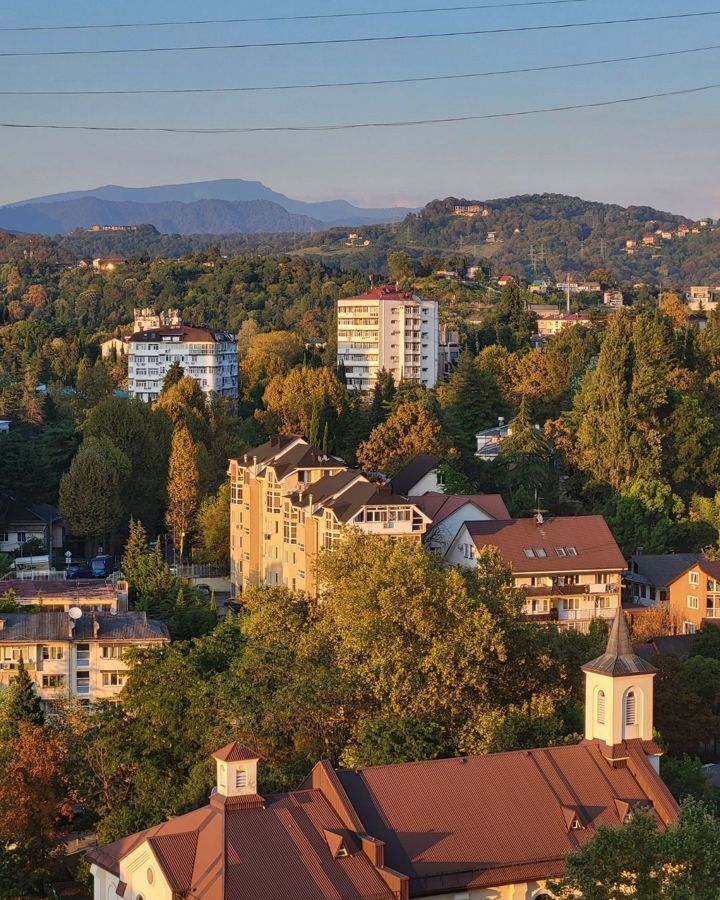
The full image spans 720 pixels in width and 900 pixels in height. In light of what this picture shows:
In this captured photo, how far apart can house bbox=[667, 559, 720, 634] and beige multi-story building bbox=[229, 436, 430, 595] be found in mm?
9878

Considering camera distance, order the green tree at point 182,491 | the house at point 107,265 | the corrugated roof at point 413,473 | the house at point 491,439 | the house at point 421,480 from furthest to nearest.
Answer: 1. the house at point 107,265
2. the house at point 491,439
3. the green tree at point 182,491
4. the corrugated roof at point 413,473
5. the house at point 421,480

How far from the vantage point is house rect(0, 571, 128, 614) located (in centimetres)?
4591

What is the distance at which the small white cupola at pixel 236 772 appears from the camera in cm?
2492

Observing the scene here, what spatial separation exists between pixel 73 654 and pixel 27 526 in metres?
19.9

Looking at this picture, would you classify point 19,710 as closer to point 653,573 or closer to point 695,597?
point 695,597

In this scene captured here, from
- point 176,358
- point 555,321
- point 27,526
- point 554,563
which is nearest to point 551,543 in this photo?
point 554,563

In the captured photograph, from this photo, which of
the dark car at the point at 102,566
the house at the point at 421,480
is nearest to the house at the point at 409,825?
the house at the point at 421,480

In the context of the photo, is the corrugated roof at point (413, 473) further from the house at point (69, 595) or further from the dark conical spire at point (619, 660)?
the dark conical spire at point (619, 660)

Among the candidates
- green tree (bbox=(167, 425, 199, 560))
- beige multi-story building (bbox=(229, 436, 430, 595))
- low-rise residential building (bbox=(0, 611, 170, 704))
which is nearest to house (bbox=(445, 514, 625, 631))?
beige multi-story building (bbox=(229, 436, 430, 595))

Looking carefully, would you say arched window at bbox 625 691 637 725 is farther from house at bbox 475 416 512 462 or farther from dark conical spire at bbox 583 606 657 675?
house at bbox 475 416 512 462

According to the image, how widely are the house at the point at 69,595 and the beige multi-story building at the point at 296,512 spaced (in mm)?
6127

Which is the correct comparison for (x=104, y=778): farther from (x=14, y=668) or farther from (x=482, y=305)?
(x=482, y=305)

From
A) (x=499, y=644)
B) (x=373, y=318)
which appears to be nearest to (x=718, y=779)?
(x=499, y=644)


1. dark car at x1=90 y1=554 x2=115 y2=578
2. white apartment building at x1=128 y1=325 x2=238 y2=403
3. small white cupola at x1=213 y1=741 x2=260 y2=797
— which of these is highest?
white apartment building at x1=128 y1=325 x2=238 y2=403
